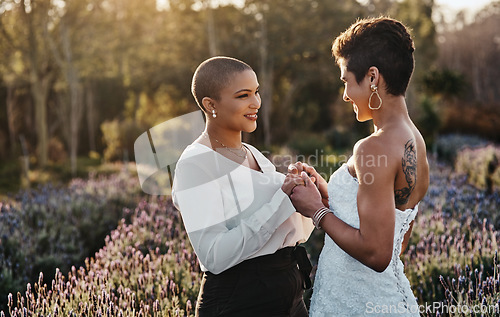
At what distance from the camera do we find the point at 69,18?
14.1m

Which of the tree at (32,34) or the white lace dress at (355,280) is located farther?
the tree at (32,34)

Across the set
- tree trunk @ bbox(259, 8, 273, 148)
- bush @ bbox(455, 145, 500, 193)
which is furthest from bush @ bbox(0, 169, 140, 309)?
tree trunk @ bbox(259, 8, 273, 148)

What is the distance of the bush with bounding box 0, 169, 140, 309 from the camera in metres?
4.72

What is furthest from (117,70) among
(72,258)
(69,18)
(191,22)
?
(72,258)

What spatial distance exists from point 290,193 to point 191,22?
21300 millimetres

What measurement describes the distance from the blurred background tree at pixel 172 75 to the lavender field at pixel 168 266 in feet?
27.2

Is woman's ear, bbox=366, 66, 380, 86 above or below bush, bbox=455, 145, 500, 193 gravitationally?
above

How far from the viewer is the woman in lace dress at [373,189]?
1.88 m

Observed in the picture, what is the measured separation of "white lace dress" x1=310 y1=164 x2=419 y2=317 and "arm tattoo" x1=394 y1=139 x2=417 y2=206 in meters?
0.07

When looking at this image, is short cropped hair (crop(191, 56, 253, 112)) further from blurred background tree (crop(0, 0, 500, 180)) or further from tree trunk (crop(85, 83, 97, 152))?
tree trunk (crop(85, 83, 97, 152))

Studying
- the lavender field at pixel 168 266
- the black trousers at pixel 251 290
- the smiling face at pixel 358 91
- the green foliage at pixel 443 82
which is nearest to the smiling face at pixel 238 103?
the smiling face at pixel 358 91

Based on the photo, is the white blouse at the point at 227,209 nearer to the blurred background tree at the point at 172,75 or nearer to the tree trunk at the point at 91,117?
the blurred background tree at the point at 172,75

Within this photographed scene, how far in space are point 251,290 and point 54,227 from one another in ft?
14.7

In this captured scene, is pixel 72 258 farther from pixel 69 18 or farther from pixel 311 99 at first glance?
pixel 311 99
